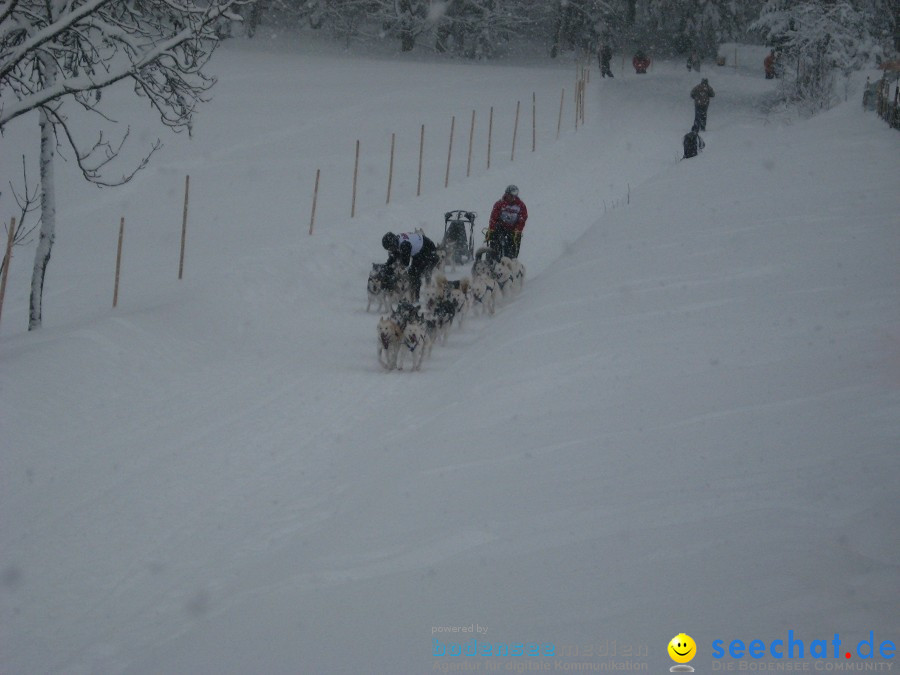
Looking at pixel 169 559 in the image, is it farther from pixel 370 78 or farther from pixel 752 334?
pixel 370 78

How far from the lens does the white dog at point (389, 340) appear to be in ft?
35.4

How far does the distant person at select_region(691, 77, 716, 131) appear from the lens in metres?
26.3

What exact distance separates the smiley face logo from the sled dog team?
709 centimetres

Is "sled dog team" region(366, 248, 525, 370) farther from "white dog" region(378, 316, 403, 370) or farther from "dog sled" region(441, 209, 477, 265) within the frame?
"dog sled" region(441, 209, 477, 265)

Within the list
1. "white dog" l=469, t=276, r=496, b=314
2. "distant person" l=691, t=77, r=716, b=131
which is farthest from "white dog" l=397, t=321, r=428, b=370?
"distant person" l=691, t=77, r=716, b=131

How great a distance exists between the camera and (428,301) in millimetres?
12781

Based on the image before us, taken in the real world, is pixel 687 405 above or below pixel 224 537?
above

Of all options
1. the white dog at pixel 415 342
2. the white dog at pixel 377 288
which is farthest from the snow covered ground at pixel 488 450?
the white dog at pixel 377 288

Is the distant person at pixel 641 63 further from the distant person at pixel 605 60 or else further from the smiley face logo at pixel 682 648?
the smiley face logo at pixel 682 648

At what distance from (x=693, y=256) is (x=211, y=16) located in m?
6.25

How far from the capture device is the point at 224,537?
20.8 ft

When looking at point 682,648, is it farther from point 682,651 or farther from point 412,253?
point 412,253

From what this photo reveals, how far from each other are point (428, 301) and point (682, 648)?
30.1 feet

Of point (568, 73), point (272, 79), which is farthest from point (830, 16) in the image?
point (272, 79)
